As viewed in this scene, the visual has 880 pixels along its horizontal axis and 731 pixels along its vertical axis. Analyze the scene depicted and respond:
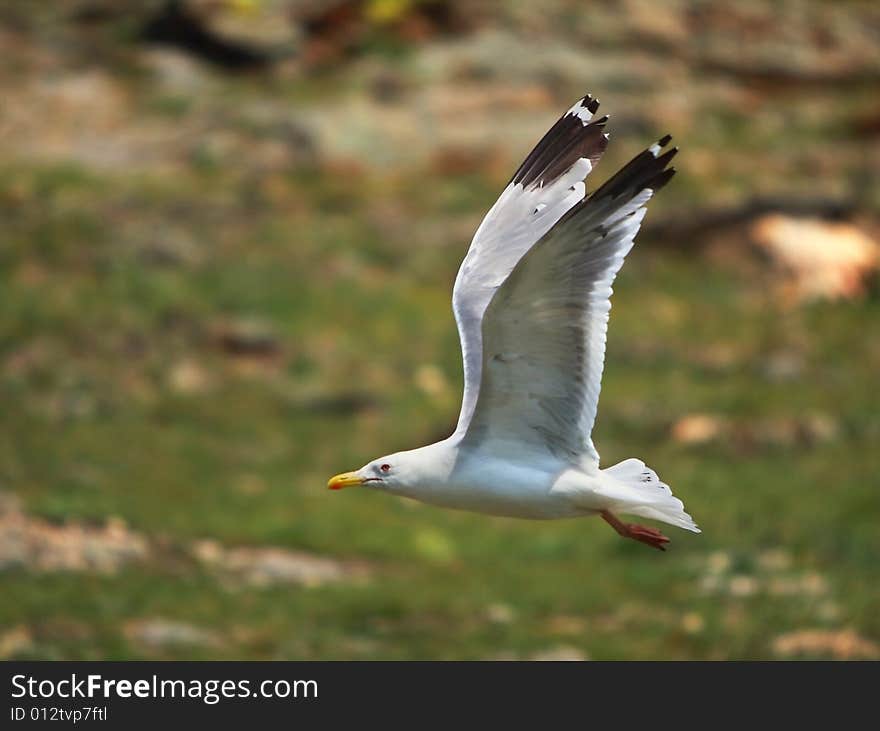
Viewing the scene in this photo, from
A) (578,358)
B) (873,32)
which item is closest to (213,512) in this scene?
(578,358)

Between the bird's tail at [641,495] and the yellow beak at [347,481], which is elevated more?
the yellow beak at [347,481]

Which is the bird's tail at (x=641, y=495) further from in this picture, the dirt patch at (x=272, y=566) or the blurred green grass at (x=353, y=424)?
the dirt patch at (x=272, y=566)

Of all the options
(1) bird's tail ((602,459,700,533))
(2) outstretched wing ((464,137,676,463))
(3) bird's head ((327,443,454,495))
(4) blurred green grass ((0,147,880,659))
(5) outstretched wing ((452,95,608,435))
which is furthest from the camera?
(4) blurred green grass ((0,147,880,659))

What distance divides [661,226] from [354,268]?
3.55 meters

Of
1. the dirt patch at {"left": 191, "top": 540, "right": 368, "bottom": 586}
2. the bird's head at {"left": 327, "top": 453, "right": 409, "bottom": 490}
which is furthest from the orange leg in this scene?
the dirt patch at {"left": 191, "top": 540, "right": 368, "bottom": 586}

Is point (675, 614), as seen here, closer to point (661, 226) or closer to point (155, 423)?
point (155, 423)

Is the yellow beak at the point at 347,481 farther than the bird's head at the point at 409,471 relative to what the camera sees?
Yes

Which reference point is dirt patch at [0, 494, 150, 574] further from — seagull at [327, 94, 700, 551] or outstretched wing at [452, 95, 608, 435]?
seagull at [327, 94, 700, 551]

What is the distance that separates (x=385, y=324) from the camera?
18.2 metres

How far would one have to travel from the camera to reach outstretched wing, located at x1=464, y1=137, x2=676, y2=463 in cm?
629

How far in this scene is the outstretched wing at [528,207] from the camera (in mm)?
7395

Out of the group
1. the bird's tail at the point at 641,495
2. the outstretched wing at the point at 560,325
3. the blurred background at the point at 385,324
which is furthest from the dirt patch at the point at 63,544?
the bird's tail at the point at 641,495

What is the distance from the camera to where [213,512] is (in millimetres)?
13422

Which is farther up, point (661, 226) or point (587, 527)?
point (661, 226)
